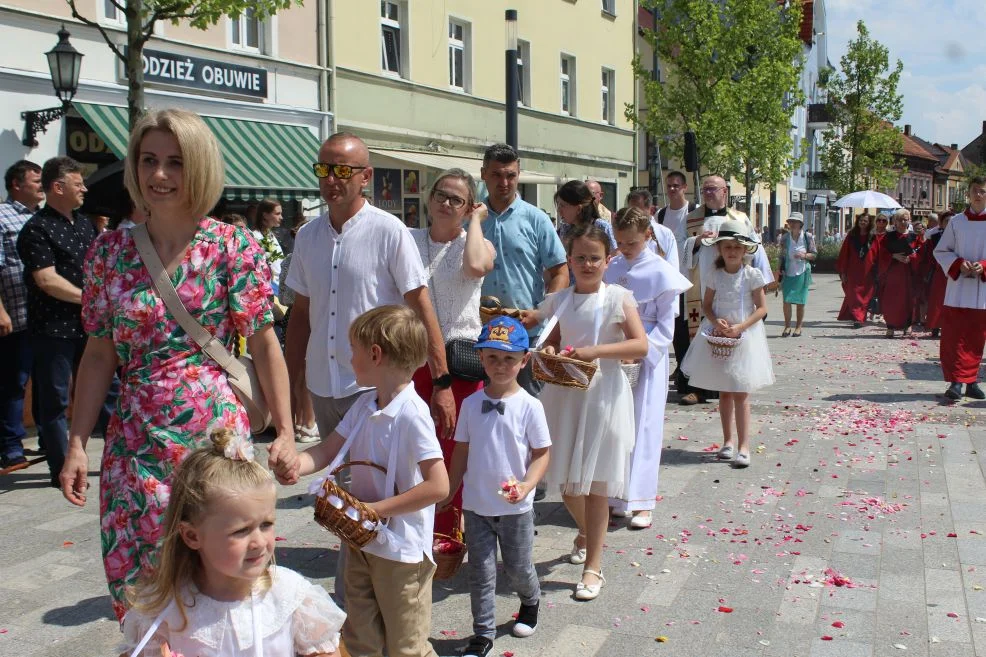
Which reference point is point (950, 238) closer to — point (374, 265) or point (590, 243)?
point (590, 243)

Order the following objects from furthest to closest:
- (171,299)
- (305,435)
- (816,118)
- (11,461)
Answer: (816,118)
(305,435)
(11,461)
(171,299)

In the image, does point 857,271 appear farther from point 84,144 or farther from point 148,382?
point 148,382

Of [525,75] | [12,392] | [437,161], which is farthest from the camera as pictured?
[525,75]

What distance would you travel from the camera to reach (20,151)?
14.4m

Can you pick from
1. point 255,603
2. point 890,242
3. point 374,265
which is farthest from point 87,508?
point 890,242

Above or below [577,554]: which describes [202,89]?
above

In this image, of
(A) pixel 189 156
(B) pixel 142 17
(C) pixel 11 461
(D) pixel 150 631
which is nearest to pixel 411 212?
(B) pixel 142 17

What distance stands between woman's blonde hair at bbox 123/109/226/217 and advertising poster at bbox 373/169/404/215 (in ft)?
63.7

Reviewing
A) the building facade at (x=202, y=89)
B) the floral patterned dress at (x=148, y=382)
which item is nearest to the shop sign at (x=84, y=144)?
the building facade at (x=202, y=89)

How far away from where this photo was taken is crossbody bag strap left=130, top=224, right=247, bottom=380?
309 cm

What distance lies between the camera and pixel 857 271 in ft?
64.5

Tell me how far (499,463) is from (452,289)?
115 centimetres

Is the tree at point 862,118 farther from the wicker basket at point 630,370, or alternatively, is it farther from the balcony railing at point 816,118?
the wicker basket at point 630,370

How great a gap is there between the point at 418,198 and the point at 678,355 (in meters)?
14.1
